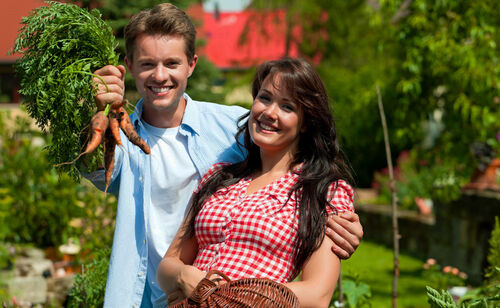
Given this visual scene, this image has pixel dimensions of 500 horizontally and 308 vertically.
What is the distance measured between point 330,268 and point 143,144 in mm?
812

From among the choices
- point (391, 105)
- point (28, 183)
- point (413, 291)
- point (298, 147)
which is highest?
point (298, 147)

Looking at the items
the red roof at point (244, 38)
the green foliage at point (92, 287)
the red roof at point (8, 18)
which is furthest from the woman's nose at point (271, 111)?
the red roof at point (8, 18)

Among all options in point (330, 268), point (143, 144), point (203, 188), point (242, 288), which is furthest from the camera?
point (203, 188)

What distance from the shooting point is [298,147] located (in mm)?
2449

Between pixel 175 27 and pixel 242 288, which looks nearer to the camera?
pixel 242 288

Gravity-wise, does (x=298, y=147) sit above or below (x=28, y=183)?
above

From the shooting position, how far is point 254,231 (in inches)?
84.8

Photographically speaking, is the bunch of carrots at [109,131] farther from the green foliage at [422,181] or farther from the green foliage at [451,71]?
the green foliage at [422,181]

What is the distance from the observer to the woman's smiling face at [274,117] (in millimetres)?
2301

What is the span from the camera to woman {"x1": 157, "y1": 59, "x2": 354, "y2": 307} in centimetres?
215

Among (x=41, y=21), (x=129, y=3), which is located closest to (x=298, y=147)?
(x=41, y=21)

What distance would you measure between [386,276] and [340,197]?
5.50 metres

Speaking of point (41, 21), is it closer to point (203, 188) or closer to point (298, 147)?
point (203, 188)

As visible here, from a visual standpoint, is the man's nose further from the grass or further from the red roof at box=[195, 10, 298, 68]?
the red roof at box=[195, 10, 298, 68]
